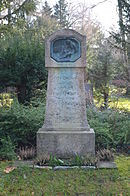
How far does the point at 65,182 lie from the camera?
12.1ft

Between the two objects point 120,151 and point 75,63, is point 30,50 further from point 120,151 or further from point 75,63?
point 120,151

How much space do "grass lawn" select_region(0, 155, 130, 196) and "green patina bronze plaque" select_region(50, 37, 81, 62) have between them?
2174 mm

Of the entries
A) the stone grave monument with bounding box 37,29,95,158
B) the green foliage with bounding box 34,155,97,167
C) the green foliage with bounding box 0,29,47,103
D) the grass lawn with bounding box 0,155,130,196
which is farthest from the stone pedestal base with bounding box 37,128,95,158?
the green foliage with bounding box 0,29,47,103

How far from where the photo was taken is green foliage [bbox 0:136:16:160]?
15.5ft

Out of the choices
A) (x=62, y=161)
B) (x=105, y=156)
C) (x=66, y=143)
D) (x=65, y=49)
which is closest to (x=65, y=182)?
(x=62, y=161)

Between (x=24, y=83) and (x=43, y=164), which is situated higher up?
(x=24, y=83)

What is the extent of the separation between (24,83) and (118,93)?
4061mm

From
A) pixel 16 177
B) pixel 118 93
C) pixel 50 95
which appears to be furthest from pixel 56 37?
pixel 118 93

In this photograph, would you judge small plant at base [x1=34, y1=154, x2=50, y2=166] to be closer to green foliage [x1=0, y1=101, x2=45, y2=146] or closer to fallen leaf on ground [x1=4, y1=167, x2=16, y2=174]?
fallen leaf on ground [x1=4, y1=167, x2=16, y2=174]

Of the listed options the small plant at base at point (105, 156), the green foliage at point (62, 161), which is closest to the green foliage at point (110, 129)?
the small plant at base at point (105, 156)

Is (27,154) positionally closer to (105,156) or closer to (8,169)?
(8,169)

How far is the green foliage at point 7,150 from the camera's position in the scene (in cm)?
473

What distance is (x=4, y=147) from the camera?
498 cm

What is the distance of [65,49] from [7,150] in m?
2.29
